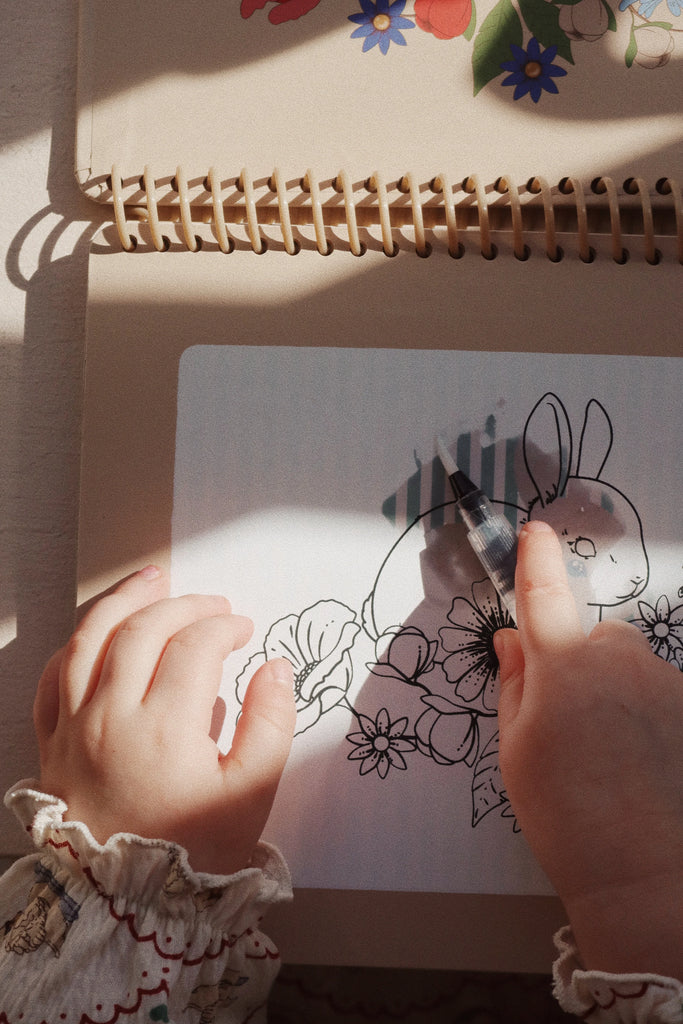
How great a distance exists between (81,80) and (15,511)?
0.28 m

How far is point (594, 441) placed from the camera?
476 millimetres

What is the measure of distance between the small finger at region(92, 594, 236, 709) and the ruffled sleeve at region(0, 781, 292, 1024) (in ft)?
0.21

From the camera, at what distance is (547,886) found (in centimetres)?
46

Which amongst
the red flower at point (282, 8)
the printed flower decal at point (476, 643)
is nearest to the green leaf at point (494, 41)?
the red flower at point (282, 8)

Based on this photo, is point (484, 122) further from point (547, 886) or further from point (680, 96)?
point (547, 886)

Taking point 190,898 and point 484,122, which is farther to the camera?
point 484,122

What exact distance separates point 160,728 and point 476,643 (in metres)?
0.19

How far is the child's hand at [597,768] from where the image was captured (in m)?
0.37

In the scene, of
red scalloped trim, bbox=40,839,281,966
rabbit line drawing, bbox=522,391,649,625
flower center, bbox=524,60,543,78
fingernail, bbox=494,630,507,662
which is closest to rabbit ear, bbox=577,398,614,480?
rabbit line drawing, bbox=522,391,649,625

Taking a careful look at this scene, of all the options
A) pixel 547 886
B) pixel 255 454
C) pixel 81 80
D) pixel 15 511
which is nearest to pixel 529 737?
pixel 547 886

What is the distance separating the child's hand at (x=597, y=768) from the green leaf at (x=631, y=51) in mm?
315

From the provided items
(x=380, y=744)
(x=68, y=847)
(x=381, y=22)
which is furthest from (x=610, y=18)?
(x=68, y=847)

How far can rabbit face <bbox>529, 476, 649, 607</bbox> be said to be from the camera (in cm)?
47

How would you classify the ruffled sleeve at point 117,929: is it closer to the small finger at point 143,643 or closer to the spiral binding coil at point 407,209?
the small finger at point 143,643
